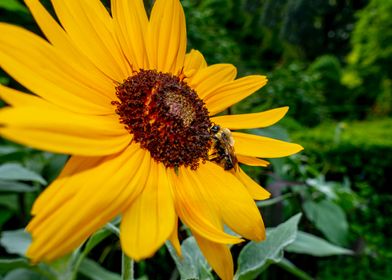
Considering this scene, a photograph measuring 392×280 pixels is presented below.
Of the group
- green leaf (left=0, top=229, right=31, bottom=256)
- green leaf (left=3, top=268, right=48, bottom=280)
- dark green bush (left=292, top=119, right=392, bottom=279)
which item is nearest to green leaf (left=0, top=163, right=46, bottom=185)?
green leaf (left=0, top=229, right=31, bottom=256)

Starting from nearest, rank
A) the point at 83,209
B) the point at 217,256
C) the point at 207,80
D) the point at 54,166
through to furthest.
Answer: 1. the point at 83,209
2. the point at 217,256
3. the point at 207,80
4. the point at 54,166

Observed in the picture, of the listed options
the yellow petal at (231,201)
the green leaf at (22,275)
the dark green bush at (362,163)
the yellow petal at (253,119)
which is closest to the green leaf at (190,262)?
the yellow petal at (231,201)

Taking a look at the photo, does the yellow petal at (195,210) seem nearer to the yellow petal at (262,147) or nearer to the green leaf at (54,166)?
the yellow petal at (262,147)

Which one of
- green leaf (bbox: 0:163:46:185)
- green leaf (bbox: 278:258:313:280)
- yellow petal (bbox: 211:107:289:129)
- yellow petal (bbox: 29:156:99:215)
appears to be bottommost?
green leaf (bbox: 278:258:313:280)

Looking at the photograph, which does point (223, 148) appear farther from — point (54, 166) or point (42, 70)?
point (54, 166)

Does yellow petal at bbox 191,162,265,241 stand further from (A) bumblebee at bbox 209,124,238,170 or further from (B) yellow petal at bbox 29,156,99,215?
(B) yellow petal at bbox 29,156,99,215

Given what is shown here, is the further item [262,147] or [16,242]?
[16,242]

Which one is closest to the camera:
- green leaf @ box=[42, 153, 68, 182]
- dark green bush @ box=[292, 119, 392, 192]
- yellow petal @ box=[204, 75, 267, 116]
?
yellow petal @ box=[204, 75, 267, 116]

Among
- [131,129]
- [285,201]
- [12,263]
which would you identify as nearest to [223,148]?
[131,129]
